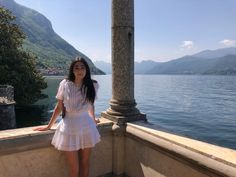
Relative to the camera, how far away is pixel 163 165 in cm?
389

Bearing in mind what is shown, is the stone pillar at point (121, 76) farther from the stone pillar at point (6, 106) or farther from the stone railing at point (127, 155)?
the stone pillar at point (6, 106)

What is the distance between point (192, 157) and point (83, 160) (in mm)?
1577

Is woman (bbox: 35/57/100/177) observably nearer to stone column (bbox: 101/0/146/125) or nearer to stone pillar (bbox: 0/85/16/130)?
stone column (bbox: 101/0/146/125)

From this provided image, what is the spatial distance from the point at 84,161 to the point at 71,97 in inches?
39.0

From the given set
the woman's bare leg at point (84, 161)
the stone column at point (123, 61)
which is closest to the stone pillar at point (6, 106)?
the stone column at point (123, 61)

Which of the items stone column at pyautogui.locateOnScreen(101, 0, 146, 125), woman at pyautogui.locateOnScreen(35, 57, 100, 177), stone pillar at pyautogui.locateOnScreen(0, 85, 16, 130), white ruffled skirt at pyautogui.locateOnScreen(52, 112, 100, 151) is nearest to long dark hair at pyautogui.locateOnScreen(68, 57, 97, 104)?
woman at pyautogui.locateOnScreen(35, 57, 100, 177)

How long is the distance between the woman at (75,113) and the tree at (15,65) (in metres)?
27.6

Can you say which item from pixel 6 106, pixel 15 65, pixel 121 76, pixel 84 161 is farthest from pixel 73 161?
pixel 15 65

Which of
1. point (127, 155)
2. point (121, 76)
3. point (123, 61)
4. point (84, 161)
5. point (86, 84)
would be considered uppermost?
point (123, 61)

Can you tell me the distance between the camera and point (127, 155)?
4715mm

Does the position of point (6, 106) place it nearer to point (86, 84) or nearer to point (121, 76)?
point (121, 76)

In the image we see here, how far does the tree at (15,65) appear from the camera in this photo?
30.2 meters

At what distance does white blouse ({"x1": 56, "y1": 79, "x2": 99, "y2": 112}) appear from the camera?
12.3 ft

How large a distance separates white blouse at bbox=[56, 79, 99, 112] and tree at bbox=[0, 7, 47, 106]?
90.7 ft
